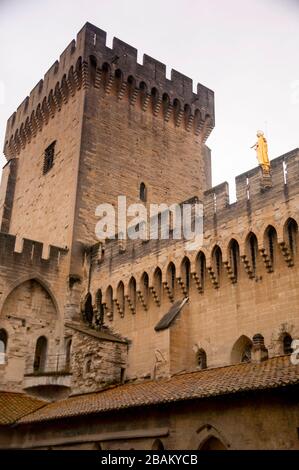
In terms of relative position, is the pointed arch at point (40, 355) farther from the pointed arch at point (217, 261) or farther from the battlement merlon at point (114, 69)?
the battlement merlon at point (114, 69)

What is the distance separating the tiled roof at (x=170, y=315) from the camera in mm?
16230

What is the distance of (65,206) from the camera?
2248 centimetres

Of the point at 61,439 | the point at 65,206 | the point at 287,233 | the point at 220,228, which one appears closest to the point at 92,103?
the point at 65,206

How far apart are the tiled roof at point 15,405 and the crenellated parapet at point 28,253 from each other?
458 centimetres

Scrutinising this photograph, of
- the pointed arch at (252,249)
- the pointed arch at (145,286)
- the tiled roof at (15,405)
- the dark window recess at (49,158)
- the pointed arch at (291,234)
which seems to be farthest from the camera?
the dark window recess at (49,158)

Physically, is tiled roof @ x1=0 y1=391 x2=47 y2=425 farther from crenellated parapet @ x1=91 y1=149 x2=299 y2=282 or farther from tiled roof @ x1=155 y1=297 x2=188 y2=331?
crenellated parapet @ x1=91 y1=149 x2=299 y2=282

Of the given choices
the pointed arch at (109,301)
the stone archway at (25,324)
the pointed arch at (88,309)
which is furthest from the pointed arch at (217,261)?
the stone archway at (25,324)

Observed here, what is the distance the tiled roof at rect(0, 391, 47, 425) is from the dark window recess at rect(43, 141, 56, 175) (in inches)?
419

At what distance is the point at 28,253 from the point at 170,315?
6727mm

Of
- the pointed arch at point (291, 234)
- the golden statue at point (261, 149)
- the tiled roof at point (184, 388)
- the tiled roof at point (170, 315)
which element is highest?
the golden statue at point (261, 149)

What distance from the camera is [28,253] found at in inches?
813

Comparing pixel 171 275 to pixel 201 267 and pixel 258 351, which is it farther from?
pixel 258 351

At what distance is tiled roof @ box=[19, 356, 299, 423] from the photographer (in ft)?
36.7

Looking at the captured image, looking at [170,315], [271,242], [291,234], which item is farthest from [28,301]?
[291,234]
